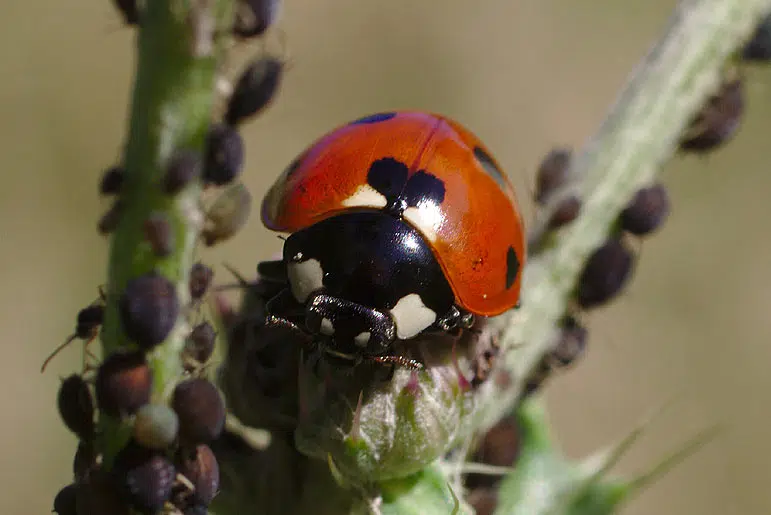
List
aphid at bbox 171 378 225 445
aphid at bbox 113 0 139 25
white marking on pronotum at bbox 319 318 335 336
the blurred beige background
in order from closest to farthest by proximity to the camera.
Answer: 1. aphid at bbox 113 0 139 25
2. aphid at bbox 171 378 225 445
3. white marking on pronotum at bbox 319 318 335 336
4. the blurred beige background

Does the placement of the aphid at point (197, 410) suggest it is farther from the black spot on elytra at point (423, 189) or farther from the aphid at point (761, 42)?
the aphid at point (761, 42)

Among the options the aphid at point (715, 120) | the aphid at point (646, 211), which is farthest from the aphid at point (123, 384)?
the aphid at point (715, 120)

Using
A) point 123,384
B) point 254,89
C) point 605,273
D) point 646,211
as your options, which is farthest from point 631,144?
point 123,384

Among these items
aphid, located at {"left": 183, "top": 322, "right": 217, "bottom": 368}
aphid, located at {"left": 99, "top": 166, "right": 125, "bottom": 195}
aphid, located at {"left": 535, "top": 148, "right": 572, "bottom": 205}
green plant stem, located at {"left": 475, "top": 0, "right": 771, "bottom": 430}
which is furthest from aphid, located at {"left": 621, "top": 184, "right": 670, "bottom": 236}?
aphid, located at {"left": 99, "top": 166, "right": 125, "bottom": 195}

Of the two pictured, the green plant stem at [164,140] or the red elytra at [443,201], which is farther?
the red elytra at [443,201]

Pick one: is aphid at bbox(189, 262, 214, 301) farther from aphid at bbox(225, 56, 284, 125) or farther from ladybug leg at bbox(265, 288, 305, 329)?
ladybug leg at bbox(265, 288, 305, 329)

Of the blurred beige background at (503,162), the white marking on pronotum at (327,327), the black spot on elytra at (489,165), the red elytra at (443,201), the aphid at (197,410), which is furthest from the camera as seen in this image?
the blurred beige background at (503,162)

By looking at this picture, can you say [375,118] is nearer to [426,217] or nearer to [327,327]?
[426,217]
